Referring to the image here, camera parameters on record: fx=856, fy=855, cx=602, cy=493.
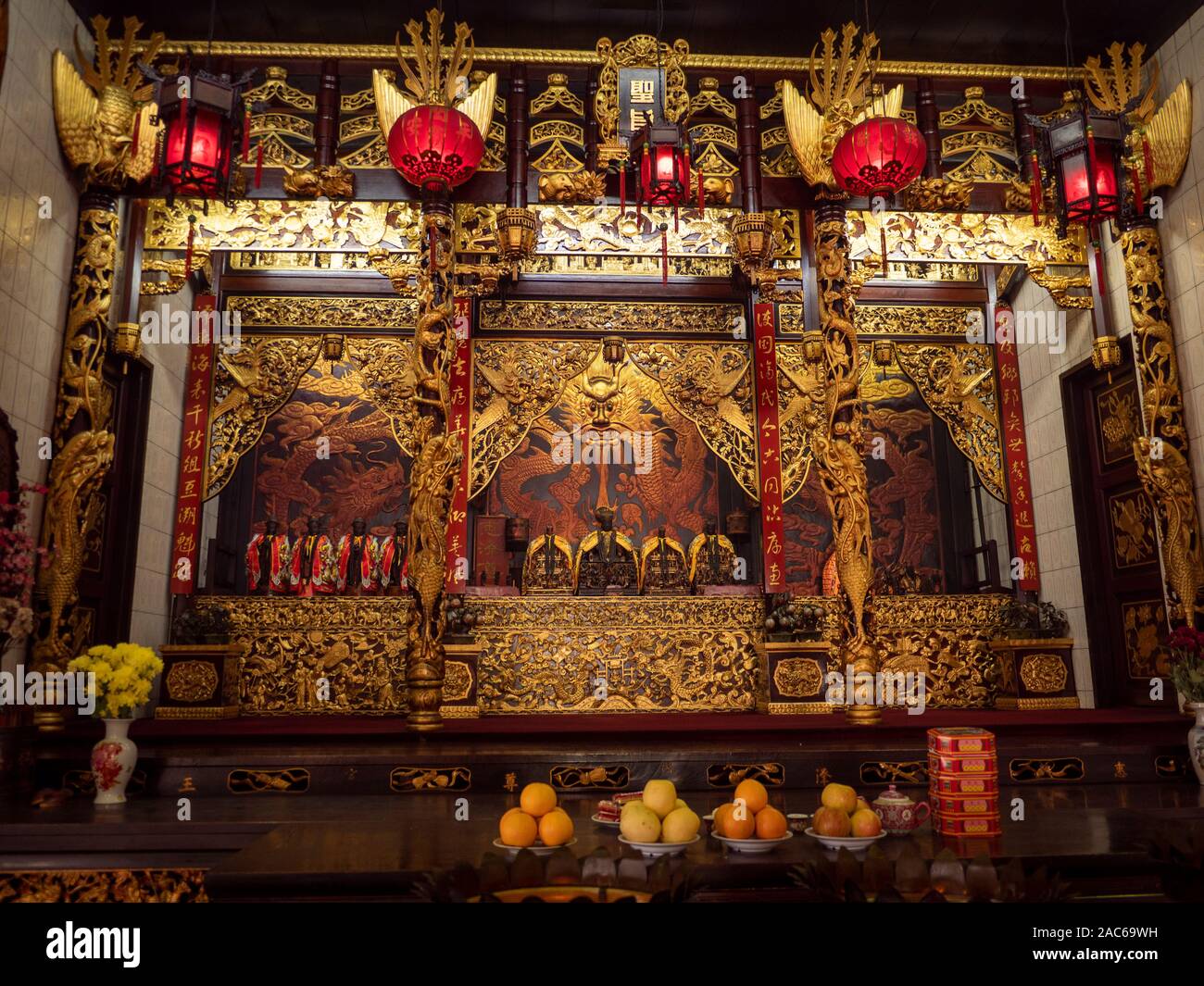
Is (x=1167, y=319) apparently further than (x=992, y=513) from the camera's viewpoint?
No

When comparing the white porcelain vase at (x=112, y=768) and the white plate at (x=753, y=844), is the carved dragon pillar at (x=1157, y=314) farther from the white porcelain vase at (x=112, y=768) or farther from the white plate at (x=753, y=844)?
the white porcelain vase at (x=112, y=768)

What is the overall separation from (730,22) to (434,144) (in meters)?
2.21

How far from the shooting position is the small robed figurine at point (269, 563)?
6.10 metres

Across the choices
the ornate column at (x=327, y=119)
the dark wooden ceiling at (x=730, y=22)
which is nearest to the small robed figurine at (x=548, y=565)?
the ornate column at (x=327, y=119)

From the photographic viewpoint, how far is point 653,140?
4754 millimetres

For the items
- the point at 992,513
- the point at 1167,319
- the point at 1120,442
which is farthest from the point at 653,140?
the point at 992,513

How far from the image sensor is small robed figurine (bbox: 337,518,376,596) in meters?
6.17

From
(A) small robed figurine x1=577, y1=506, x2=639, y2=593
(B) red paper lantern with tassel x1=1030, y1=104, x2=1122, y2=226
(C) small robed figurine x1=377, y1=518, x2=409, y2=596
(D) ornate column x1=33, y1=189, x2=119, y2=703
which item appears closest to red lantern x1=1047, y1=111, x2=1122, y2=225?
(B) red paper lantern with tassel x1=1030, y1=104, x2=1122, y2=226

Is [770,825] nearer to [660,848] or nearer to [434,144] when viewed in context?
[660,848]

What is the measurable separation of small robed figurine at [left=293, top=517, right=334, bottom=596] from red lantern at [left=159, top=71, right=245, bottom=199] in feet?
8.91

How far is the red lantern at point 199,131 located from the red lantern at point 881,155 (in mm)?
3149

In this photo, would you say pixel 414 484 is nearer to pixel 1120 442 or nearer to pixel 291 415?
pixel 291 415

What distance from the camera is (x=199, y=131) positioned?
4141mm
